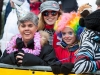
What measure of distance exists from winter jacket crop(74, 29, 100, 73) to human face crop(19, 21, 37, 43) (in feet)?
3.46

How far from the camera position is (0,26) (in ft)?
23.5

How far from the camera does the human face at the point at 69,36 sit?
4840 millimetres

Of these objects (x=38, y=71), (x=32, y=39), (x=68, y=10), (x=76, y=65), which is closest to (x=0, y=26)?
(x=68, y=10)

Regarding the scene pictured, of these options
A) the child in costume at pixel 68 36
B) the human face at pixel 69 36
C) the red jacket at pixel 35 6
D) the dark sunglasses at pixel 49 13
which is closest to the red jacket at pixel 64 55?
the child in costume at pixel 68 36

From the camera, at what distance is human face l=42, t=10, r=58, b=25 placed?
18.2 ft

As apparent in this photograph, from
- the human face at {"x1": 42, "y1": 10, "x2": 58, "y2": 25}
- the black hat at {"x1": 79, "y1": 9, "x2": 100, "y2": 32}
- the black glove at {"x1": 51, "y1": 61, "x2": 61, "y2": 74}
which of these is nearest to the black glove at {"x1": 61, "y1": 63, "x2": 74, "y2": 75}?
the black glove at {"x1": 51, "y1": 61, "x2": 61, "y2": 74}

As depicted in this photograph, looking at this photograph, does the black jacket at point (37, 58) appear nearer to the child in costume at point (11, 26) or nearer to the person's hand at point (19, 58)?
the person's hand at point (19, 58)

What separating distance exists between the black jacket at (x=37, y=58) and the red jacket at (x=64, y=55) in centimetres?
24

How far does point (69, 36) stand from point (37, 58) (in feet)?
2.35

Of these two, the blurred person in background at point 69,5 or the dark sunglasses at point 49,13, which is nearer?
the dark sunglasses at point 49,13

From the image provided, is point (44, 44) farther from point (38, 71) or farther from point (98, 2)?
point (98, 2)

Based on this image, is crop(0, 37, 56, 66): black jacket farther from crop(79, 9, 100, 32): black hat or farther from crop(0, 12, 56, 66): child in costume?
crop(79, 9, 100, 32): black hat

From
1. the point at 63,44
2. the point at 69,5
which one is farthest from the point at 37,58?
the point at 69,5

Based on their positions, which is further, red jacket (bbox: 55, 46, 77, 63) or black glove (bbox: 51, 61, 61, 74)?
red jacket (bbox: 55, 46, 77, 63)
